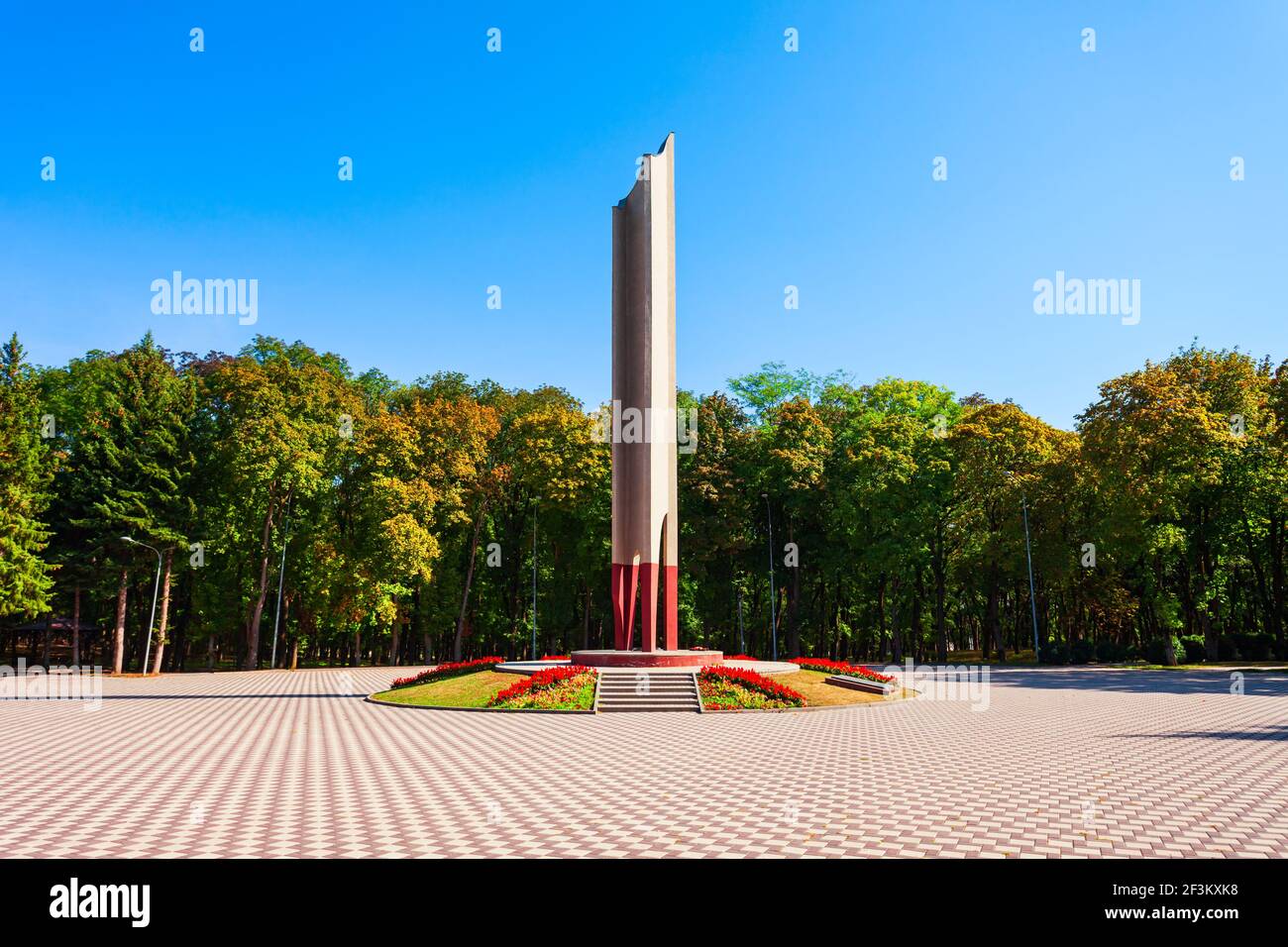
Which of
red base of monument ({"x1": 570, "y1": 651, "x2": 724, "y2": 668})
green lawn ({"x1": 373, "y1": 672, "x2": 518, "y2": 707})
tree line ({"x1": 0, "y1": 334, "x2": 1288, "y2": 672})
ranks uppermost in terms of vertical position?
tree line ({"x1": 0, "y1": 334, "x2": 1288, "y2": 672})

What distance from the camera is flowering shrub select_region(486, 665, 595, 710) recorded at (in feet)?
75.9

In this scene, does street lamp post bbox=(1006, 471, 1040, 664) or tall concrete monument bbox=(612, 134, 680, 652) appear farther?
street lamp post bbox=(1006, 471, 1040, 664)

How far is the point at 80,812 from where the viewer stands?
9.80m

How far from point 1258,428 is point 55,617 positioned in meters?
73.2

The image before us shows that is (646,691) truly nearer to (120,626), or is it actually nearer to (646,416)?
(646,416)

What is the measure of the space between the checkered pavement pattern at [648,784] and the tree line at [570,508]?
25.0 meters

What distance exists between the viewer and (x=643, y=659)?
26.4 metres

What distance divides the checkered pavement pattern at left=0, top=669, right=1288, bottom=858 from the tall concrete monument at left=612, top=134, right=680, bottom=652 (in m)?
6.86

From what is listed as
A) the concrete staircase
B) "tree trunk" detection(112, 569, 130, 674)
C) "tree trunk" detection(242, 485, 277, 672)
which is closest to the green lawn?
the concrete staircase

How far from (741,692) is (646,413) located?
967 centimetres

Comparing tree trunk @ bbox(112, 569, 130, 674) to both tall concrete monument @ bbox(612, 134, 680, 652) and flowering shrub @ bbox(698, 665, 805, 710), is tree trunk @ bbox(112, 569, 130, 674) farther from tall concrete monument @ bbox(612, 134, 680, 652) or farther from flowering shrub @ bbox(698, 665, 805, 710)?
flowering shrub @ bbox(698, 665, 805, 710)

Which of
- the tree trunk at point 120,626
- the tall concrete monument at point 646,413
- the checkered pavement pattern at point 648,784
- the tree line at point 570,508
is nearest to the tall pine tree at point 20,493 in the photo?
the tree line at point 570,508

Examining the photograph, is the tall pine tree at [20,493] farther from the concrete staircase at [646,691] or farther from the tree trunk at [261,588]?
the concrete staircase at [646,691]
